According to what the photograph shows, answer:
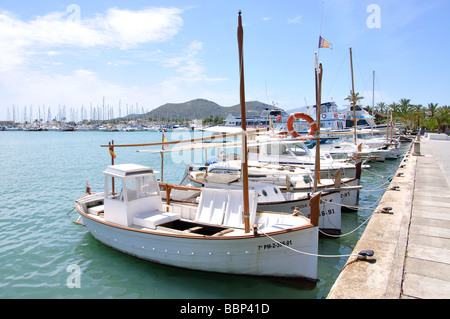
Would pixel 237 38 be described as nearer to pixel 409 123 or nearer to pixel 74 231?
pixel 74 231

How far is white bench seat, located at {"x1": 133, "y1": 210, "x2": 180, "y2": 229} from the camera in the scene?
9.45 m

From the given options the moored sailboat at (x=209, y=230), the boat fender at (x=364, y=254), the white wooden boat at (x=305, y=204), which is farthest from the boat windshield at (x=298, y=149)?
the boat fender at (x=364, y=254)

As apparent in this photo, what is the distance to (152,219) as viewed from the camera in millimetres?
9547

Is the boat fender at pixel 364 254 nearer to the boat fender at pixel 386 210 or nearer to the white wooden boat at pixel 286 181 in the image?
the boat fender at pixel 386 210

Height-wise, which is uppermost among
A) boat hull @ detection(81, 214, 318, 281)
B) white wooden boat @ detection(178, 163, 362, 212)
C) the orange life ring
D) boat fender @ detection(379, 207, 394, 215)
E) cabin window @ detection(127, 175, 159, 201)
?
the orange life ring

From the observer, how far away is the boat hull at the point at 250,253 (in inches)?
311

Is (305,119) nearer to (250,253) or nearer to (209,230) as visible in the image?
(209,230)

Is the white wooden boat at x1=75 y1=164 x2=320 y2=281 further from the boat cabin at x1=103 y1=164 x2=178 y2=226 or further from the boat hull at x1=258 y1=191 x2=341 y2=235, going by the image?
the boat hull at x1=258 y1=191 x2=341 y2=235

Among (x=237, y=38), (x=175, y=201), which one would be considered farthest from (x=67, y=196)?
(x=237, y=38)

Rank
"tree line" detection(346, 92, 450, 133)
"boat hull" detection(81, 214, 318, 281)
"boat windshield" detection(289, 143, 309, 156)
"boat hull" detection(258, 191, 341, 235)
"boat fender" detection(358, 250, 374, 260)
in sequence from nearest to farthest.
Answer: "boat fender" detection(358, 250, 374, 260), "boat hull" detection(81, 214, 318, 281), "boat hull" detection(258, 191, 341, 235), "boat windshield" detection(289, 143, 309, 156), "tree line" detection(346, 92, 450, 133)

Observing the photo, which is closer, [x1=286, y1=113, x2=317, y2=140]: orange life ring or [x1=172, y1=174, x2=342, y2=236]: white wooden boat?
[x1=172, y1=174, x2=342, y2=236]: white wooden boat

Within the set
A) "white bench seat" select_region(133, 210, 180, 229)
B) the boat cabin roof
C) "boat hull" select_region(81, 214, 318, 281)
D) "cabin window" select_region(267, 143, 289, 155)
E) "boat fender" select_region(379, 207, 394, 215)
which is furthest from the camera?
"cabin window" select_region(267, 143, 289, 155)
